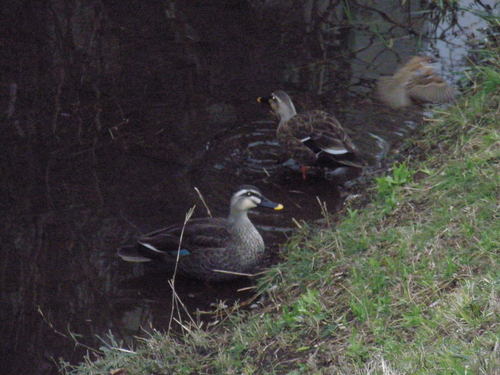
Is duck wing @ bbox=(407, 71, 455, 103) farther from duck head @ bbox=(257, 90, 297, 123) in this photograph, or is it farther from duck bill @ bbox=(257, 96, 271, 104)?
duck bill @ bbox=(257, 96, 271, 104)

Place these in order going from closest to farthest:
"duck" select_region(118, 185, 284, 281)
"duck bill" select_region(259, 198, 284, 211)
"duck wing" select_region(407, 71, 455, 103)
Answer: "duck" select_region(118, 185, 284, 281)
"duck bill" select_region(259, 198, 284, 211)
"duck wing" select_region(407, 71, 455, 103)

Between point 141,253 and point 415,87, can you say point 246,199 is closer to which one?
point 141,253

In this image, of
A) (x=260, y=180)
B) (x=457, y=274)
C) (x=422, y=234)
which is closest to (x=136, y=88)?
(x=260, y=180)

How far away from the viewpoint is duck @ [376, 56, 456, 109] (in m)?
8.30

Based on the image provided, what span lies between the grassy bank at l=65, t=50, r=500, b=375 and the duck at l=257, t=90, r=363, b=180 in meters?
1.04

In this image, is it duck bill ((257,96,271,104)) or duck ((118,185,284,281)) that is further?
duck bill ((257,96,271,104))

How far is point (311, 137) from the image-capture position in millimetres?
8102

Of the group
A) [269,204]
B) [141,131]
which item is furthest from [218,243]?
[141,131]

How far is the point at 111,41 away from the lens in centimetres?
965

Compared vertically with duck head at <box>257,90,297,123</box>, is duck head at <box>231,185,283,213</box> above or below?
below

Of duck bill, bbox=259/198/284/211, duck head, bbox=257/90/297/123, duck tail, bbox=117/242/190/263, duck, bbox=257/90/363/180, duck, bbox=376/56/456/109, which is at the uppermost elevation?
duck, bbox=376/56/456/109

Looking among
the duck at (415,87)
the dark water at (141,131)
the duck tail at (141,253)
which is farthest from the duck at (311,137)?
the duck tail at (141,253)

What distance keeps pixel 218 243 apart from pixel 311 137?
1647 mm

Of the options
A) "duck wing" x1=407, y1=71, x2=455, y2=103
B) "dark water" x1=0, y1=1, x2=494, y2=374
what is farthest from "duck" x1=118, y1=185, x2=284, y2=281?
"duck wing" x1=407, y1=71, x2=455, y2=103
